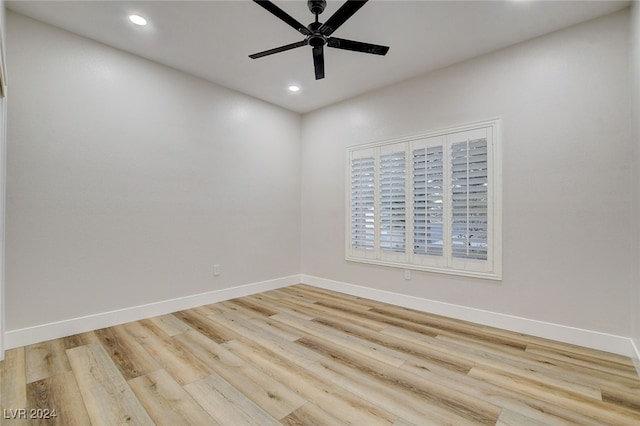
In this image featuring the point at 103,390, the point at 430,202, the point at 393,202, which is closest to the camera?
the point at 103,390

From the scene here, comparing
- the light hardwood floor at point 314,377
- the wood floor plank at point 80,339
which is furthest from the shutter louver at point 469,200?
the wood floor plank at point 80,339

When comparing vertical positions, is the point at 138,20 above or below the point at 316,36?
above

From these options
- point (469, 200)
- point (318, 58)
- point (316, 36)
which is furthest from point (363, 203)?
point (316, 36)

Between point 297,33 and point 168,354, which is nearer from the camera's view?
point 168,354

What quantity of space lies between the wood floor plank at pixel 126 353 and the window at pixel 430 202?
2741 millimetres

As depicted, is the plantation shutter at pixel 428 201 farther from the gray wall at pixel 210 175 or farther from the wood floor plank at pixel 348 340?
the wood floor plank at pixel 348 340

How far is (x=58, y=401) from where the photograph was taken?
1.89m

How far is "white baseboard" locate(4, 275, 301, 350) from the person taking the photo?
2.66 meters

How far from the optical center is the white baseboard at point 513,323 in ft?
8.49

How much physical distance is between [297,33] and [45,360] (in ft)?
11.5

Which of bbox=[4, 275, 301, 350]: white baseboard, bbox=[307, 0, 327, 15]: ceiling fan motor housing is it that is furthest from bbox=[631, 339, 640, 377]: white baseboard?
bbox=[4, 275, 301, 350]: white baseboard

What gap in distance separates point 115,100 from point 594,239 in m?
4.74

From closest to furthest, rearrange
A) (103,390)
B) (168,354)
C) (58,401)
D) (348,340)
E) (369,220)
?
1. (58,401)
2. (103,390)
3. (168,354)
4. (348,340)
5. (369,220)

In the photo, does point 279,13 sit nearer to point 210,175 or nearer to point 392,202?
point 210,175
